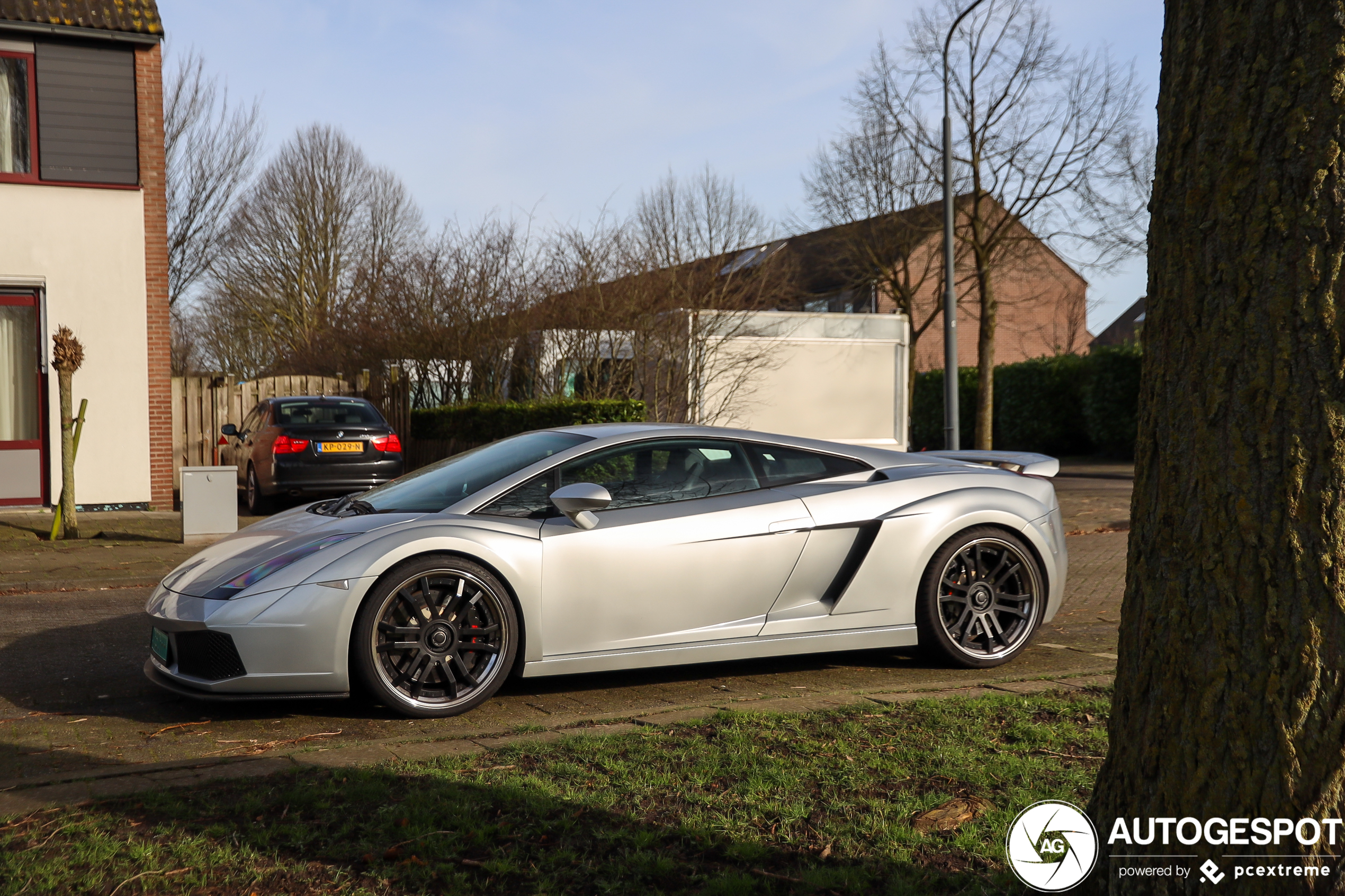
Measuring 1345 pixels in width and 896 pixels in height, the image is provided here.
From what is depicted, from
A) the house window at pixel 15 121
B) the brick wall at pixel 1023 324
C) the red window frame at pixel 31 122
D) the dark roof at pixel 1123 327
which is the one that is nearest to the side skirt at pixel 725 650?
the red window frame at pixel 31 122

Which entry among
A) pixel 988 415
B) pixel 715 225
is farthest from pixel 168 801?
pixel 988 415

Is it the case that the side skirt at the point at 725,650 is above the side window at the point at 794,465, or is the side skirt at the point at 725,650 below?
below

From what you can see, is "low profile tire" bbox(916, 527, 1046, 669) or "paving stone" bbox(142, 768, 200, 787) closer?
"paving stone" bbox(142, 768, 200, 787)

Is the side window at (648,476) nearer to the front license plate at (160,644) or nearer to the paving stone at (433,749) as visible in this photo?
the paving stone at (433,749)

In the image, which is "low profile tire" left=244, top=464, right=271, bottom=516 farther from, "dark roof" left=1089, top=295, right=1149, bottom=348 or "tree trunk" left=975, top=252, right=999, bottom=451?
Answer: "dark roof" left=1089, top=295, right=1149, bottom=348

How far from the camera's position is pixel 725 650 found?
5.43m

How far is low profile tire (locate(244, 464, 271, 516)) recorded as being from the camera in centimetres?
1494

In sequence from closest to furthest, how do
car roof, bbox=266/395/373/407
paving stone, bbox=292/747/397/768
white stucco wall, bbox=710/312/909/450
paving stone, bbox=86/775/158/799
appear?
paving stone, bbox=86/775/158/799, paving stone, bbox=292/747/397/768, car roof, bbox=266/395/373/407, white stucco wall, bbox=710/312/909/450

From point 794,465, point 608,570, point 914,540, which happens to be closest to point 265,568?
point 608,570

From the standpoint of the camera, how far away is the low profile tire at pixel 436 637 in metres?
4.83

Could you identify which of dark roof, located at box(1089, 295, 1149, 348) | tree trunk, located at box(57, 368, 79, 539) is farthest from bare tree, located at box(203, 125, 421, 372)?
dark roof, located at box(1089, 295, 1149, 348)

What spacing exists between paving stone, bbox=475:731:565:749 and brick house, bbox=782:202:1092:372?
74.4 ft

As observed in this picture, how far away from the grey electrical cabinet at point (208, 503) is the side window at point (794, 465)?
776 centimetres

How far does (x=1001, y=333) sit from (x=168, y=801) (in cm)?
4728
